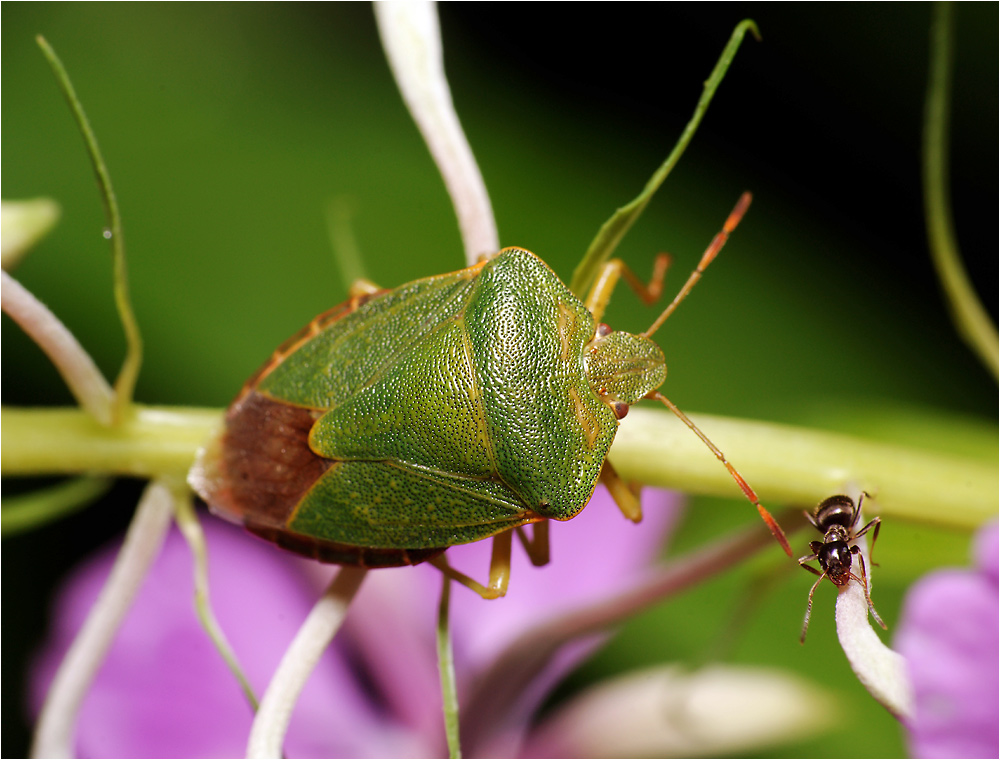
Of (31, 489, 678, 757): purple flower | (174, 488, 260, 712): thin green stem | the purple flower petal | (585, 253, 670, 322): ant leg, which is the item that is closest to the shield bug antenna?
(585, 253, 670, 322): ant leg

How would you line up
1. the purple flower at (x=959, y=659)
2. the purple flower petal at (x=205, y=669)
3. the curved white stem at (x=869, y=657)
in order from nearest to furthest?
the curved white stem at (x=869, y=657)
the purple flower at (x=959, y=659)
the purple flower petal at (x=205, y=669)

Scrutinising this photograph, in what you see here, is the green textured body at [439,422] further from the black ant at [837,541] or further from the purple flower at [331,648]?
the purple flower at [331,648]

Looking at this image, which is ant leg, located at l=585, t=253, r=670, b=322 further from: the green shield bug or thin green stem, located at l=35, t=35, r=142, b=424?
thin green stem, located at l=35, t=35, r=142, b=424

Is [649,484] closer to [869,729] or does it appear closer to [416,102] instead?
[416,102]

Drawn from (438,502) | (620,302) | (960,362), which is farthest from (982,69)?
(438,502)

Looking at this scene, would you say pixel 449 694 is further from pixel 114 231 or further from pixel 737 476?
pixel 114 231

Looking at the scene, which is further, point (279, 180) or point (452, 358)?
point (279, 180)

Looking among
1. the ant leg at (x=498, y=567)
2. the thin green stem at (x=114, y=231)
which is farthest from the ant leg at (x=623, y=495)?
the thin green stem at (x=114, y=231)
